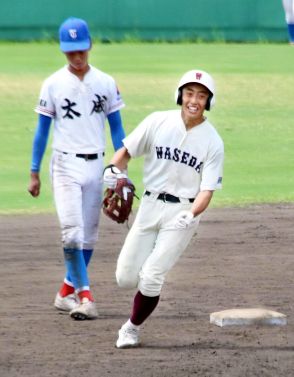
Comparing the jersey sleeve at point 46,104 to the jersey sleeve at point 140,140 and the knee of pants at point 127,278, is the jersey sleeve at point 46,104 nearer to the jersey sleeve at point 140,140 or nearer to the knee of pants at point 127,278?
the jersey sleeve at point 140,140

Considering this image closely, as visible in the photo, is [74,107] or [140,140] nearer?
[140,140]

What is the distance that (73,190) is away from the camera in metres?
8.76

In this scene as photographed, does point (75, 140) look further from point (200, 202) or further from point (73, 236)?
point (200, 202)

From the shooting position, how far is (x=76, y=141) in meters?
8.82

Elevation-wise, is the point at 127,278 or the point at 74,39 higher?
the point at 74,39

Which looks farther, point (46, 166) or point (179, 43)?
point (179, 43)

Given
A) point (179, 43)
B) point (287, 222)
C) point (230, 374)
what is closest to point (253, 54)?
point (179, 43)

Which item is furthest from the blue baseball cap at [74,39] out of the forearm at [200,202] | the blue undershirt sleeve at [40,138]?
the forearm at [200,202]

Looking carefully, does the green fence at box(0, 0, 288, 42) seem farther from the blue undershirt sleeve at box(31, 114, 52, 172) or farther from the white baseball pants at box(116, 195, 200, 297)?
the white baseball pants at box(116, 195, 200, 297)

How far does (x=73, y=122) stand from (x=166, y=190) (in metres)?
1.17

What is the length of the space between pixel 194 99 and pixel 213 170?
430 millimetres

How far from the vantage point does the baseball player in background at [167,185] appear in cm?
776

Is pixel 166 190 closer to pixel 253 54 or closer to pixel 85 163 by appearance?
pixel 85 163

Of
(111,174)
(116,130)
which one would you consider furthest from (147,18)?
(111,174)
